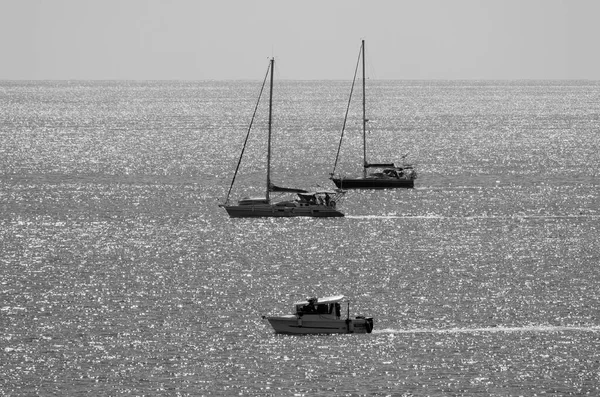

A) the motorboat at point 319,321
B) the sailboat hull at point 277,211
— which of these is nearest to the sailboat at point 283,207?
the sailboat hull at point 277,211

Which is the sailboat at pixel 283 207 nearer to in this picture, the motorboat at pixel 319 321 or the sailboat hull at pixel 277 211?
the sailboat hull at pixel 277 211

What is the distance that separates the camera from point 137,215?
5207 inches

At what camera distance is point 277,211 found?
423ft

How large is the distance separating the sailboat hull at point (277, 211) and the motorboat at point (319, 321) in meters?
50.1

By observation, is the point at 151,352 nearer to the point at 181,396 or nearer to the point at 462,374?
the point at 181,396

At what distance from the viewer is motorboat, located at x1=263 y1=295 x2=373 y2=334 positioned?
77.6 m

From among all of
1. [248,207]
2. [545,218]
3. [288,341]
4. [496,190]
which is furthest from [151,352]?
[496,190]

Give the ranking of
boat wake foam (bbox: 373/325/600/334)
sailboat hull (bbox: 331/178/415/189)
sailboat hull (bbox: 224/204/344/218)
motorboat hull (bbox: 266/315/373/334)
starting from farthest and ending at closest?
sailboat hull (bbox: 331/178/415/189) → sailboat hull (bbox: 224/204/344/218) → boat wake foam (bbox: 373/325/600/334) → motorboat hull (bbox: 266/315/373/334)

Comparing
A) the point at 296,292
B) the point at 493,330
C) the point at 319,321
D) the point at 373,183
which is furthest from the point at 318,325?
the point at 373,183

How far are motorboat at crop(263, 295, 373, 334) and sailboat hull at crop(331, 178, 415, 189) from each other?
72869 millimetres

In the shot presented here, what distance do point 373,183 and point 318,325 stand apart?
2998 inches

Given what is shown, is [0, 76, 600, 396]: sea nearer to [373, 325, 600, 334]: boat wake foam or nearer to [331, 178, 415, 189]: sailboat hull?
[373, 325, 600, 334]: boat wake foam

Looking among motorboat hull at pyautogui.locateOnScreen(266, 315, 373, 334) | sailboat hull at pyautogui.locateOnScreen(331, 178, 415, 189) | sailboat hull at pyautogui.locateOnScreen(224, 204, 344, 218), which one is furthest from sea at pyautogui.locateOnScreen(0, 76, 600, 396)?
sailboat hull at pyautogui.locateOnScreen(224, 204, 344, 218)

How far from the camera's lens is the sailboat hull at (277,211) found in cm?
12825
